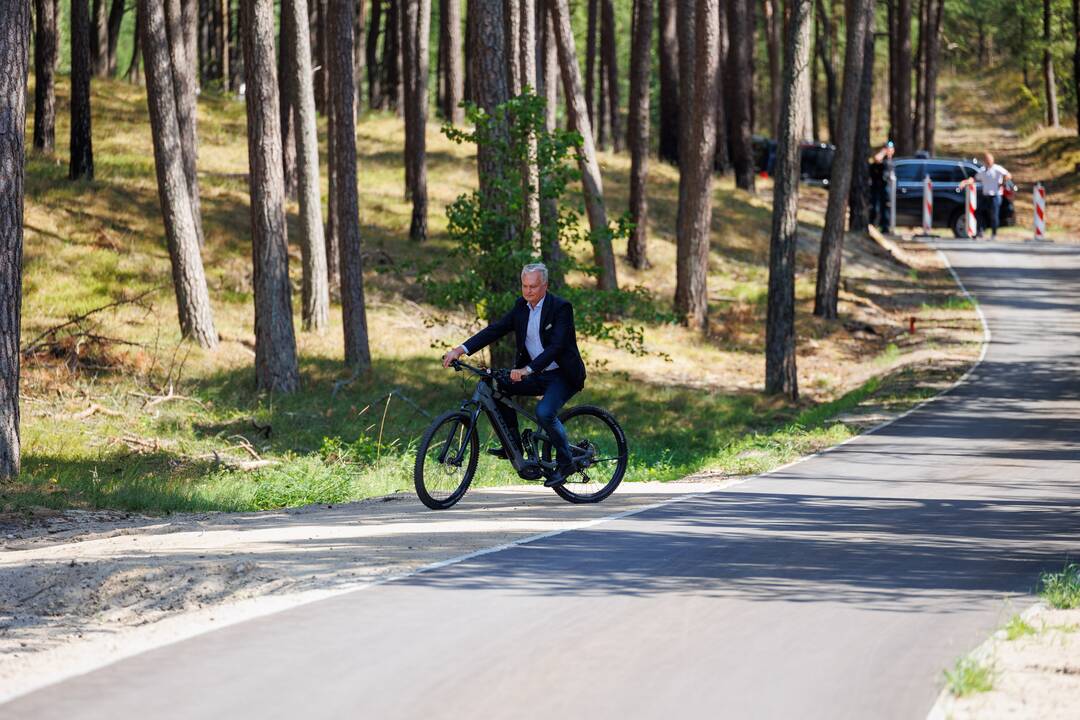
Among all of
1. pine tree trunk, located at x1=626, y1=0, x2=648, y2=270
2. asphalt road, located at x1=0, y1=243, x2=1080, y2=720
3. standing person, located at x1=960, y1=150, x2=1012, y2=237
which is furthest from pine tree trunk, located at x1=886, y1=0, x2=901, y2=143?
asphalt road, located at x1=0, y1=243, x2=1080, y2=720

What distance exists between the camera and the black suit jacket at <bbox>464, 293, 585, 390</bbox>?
11.6 m

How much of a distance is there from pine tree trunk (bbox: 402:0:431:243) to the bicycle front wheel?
18651mm

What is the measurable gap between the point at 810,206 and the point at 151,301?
92.2 feet

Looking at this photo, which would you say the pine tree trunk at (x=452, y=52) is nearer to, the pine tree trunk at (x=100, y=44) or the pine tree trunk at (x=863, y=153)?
the pine tree trunk at (x=863, y=153)

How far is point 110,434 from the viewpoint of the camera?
17.6 metres

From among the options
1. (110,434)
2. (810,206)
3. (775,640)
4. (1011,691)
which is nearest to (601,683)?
(775,640)

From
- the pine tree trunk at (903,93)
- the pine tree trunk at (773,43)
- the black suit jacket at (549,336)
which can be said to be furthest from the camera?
the pine tree trunk at (773,43)

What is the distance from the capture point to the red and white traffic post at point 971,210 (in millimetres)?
41469

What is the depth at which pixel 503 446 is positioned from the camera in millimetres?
12000

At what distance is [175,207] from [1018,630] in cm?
1827

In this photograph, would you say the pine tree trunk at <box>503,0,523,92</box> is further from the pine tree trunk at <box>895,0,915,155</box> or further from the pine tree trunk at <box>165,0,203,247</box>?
the pine tree trunk at <box>895,0,915,155</box>

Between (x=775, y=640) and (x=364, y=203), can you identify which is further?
(x=364, y=203)

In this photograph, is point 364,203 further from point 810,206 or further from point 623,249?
point 810,206

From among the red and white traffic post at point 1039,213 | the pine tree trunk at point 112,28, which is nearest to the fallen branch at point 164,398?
the red and white traffic post at point 1039,213
